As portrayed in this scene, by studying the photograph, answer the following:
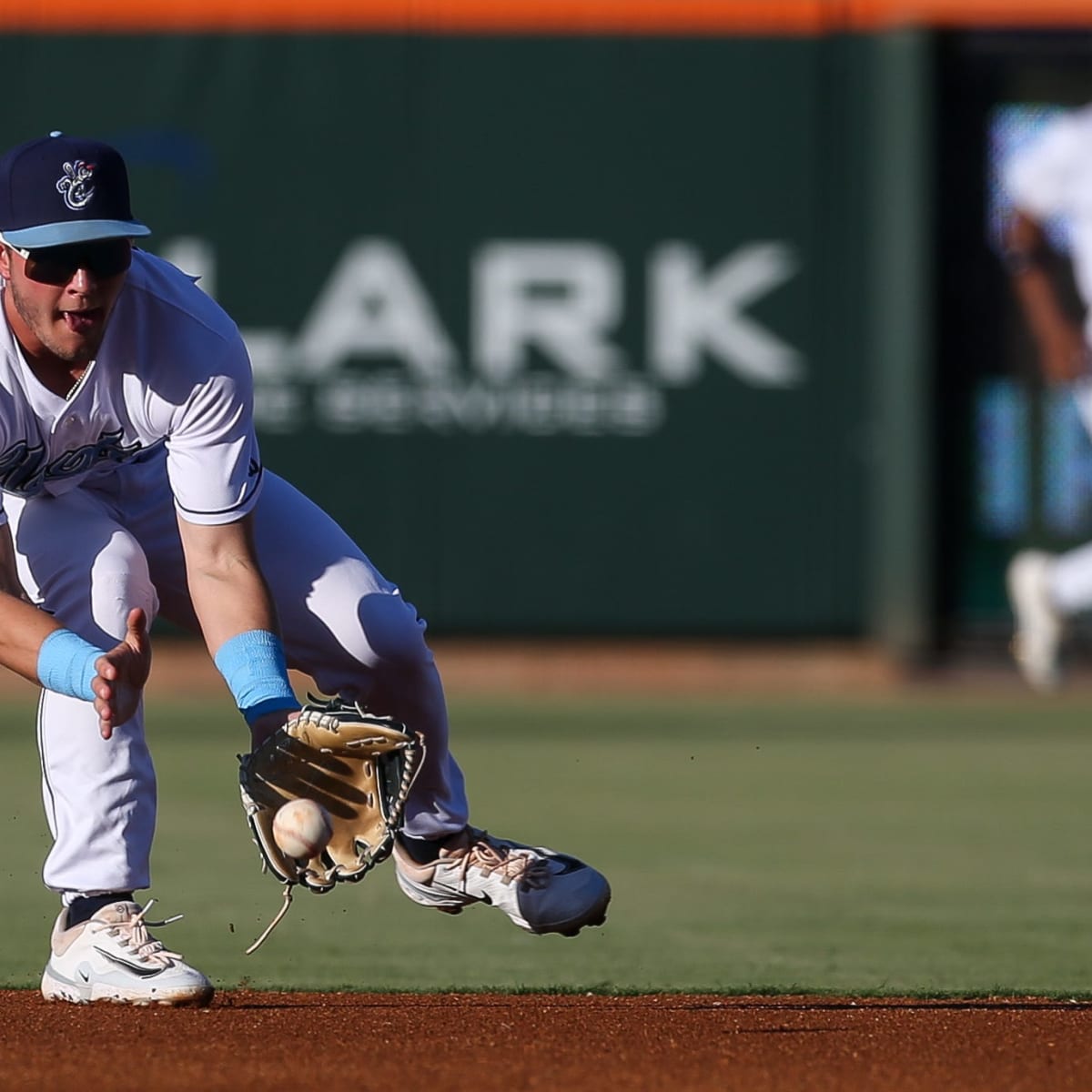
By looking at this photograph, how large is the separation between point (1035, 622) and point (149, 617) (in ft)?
26.3

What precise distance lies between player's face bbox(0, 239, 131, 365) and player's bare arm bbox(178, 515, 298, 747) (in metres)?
0.41

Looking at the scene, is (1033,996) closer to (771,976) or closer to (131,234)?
(771,976)

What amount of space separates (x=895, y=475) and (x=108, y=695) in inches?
330

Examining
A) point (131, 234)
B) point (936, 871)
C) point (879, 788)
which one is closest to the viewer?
point (131, 234)

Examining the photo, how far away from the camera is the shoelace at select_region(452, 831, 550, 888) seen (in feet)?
15.5

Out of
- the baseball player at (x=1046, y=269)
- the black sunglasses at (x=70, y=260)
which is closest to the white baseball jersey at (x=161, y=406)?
the black sunglasses at (x=70, y=260)

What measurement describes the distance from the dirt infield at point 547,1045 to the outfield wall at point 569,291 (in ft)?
24.1

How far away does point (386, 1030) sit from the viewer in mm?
4180

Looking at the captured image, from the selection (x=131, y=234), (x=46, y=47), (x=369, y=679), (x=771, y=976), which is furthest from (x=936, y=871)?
(x=46, y=47)

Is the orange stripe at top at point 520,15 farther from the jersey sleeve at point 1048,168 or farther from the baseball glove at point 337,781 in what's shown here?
the baseball glove at point 337,781

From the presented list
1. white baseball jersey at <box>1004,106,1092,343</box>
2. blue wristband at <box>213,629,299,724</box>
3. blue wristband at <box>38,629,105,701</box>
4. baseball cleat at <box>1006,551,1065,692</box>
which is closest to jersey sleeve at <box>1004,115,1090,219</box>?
white baseball jersey at <box>1004,106,1092,343</box>

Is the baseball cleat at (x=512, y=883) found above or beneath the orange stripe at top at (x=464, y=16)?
beneath

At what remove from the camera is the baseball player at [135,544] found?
13.6 feet

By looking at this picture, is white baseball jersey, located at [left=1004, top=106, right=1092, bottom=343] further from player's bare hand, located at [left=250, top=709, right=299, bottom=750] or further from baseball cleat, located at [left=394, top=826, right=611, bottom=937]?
player's bare hand, located at [left=250, top=709, right=299, bottom=750]
